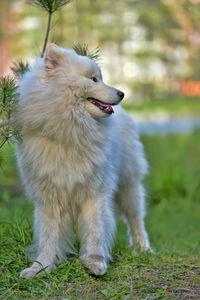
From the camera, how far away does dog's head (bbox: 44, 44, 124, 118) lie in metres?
3.52

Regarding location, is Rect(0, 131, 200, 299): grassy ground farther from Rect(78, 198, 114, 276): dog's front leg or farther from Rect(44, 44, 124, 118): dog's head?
Rect(44, 44, 124, 118): dog's head

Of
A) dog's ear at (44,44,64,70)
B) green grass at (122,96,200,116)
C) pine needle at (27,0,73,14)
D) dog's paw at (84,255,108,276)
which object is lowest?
green grass at (122,96,200,116)

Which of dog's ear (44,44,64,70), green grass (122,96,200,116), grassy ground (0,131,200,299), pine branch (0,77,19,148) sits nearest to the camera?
grassy ground (0,131,200,299)

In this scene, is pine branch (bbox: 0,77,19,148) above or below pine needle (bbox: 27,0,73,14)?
below

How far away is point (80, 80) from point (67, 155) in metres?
0.62

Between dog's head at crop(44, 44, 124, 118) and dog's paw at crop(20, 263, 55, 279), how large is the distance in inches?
51.3

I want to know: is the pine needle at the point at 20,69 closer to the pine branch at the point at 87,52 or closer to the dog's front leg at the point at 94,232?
the pine branch at the point at 87,52

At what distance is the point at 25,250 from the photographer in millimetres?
3875

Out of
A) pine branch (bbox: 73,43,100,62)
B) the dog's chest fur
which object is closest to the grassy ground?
the dog's chest fur

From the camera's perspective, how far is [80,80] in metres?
3.53

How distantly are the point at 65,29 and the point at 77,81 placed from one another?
24.8m

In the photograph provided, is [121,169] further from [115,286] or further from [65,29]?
[65,29]

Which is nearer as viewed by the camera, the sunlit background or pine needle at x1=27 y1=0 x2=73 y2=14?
pine needle at x1=27 y1=0 x2=73 y2=14

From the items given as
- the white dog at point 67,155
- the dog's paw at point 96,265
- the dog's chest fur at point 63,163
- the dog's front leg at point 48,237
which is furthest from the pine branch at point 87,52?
the dog's paw at point 96,265
